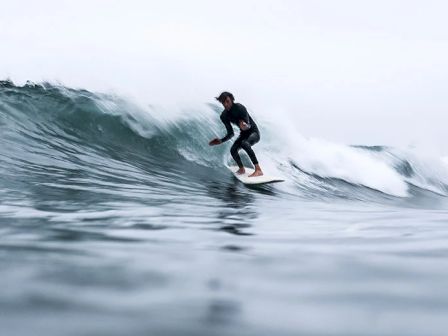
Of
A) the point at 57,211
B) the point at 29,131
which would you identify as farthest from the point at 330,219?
the point at 29,131

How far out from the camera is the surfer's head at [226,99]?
25.6 feet

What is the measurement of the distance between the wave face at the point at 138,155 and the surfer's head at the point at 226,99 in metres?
1.21

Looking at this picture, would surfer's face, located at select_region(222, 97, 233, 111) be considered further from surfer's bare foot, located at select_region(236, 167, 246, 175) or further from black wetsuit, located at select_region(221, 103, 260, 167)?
surfer's bare foot, located at select_region(236, 167, 246, 175)

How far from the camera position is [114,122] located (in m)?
10.1

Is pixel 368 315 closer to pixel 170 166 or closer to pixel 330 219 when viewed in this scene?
pixel 330 219

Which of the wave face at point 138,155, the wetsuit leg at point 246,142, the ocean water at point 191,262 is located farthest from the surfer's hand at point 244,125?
the ocean water at point 191,262

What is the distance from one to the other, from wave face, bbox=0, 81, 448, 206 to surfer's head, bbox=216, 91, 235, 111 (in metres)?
1.21

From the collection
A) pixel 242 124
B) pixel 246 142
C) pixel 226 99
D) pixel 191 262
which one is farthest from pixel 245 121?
pixel 191 262

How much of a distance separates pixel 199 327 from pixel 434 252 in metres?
1.59

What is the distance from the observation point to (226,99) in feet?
25.9

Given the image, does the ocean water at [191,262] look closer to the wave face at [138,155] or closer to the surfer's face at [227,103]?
the wave face at [138,155]

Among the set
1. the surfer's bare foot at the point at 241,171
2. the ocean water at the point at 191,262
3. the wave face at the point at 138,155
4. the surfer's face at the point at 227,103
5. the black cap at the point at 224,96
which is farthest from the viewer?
the surfer's bare foot at the point at 241,171

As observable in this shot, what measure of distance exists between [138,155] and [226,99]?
6.65ft

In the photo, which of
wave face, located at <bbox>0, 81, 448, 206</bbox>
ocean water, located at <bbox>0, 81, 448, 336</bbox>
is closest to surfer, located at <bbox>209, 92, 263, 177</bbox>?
wave face, located at <bbox>0, 81, 448, 206</bbox>
